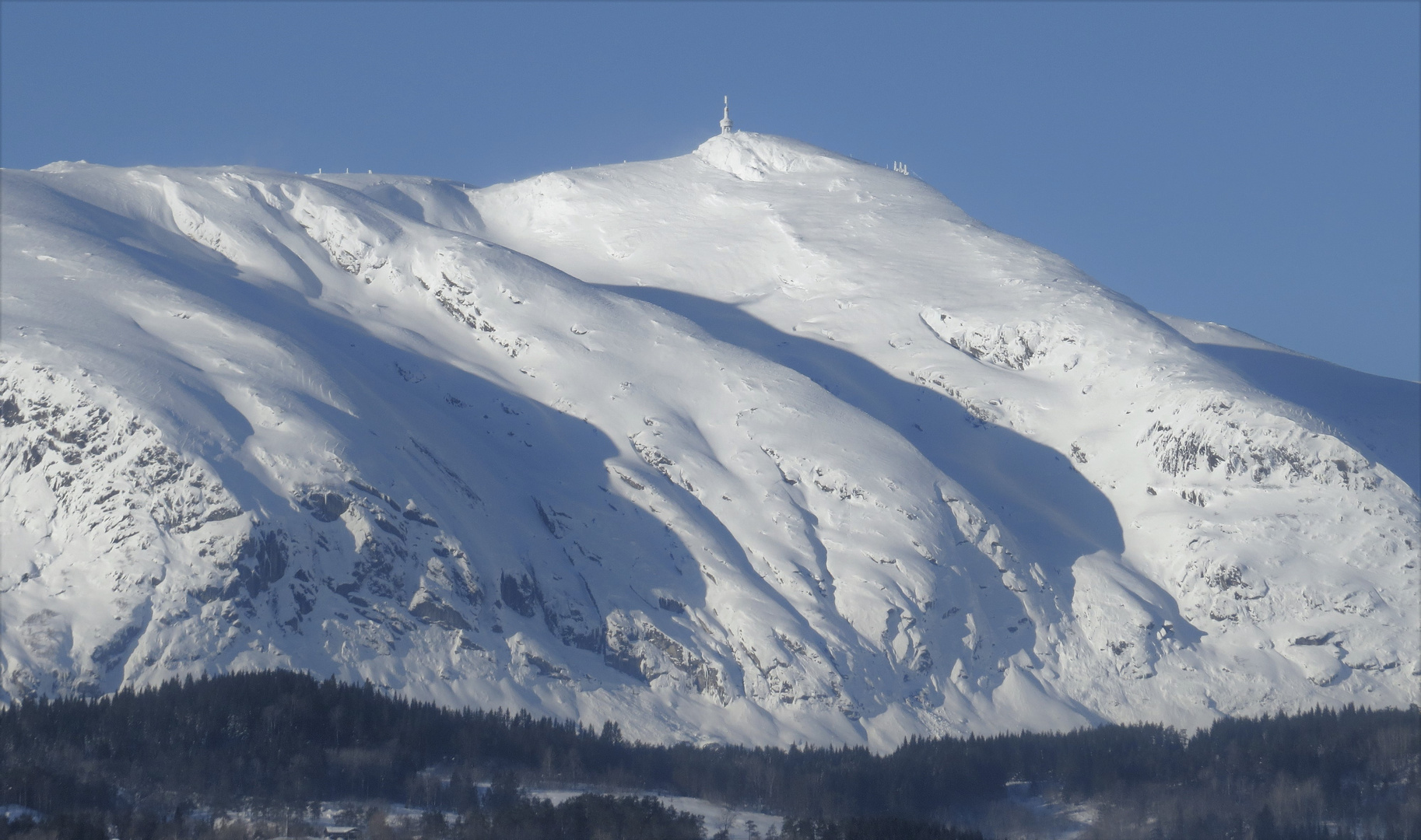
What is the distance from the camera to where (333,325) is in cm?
19300

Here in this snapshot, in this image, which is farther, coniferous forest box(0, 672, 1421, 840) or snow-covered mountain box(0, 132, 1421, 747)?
snow-covered mountain box(0, 132, 1421, 747)

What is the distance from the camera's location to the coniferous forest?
11200 cm

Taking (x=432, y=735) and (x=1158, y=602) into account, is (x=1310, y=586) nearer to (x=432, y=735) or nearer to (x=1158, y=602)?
(x=1158, y=602)

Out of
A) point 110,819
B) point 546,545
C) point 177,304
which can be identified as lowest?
point 110,819

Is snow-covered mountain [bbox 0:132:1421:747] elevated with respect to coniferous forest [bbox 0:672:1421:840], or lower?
elevated

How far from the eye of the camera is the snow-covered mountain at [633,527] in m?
146

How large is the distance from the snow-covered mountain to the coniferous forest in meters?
11.4

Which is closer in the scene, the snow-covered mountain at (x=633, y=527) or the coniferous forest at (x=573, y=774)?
→ the coniferous forest at (x=573, y=774)

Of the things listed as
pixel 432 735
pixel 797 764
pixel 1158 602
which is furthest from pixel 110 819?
pixel 1158 602

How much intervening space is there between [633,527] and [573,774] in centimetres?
4501

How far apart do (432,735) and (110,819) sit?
91.7 ft

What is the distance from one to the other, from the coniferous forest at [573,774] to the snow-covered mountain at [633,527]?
37.3 ft

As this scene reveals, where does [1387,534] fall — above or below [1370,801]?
above

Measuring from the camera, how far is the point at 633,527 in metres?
171
